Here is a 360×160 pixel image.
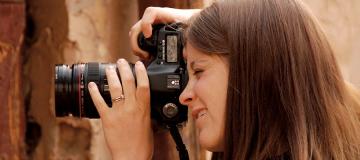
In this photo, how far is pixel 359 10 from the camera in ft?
6.23

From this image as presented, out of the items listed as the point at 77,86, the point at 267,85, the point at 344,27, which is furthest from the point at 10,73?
the point at 344,27

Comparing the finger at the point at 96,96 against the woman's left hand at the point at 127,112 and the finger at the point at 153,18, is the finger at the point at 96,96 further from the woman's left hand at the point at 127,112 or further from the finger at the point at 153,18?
the finger at the point at 153,18

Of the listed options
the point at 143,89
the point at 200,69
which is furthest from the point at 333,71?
the point at 143,89

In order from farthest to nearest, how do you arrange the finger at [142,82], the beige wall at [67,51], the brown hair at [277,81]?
the beige wall at [67,51]
the finger at [142,82]
the brown hair at [277,81]

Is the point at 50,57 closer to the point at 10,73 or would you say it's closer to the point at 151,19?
the point at 10,73

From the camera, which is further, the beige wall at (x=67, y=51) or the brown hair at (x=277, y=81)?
the beige wall at (x=67, y=51)

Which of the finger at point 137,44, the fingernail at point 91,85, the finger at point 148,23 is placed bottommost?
the fingernail at point 91,85

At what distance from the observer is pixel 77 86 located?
1.11 m

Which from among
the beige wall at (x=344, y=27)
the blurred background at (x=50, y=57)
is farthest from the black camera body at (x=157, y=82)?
the beige wall at (x=344, y=27)

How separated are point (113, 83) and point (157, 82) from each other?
0.07 metres

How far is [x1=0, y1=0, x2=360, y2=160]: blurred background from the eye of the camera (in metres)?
1.50

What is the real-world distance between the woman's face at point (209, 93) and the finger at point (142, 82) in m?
0.12

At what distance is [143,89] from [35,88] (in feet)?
1.87

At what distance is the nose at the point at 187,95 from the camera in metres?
1.00
